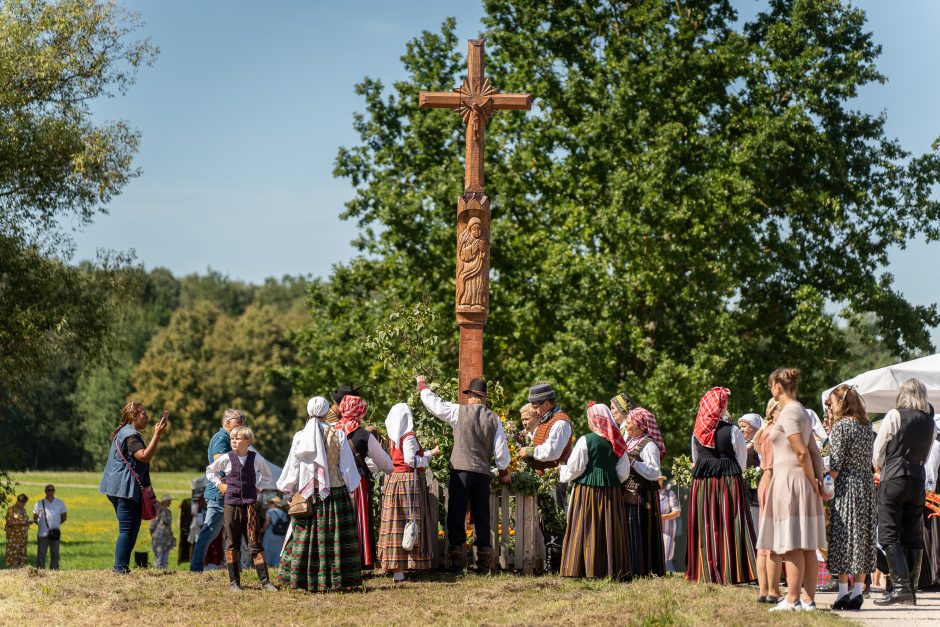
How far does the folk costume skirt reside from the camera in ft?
34.5

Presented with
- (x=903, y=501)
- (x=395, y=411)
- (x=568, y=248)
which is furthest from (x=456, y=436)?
(x=568, y=248)

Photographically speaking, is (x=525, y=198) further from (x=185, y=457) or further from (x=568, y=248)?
(x=185, y=457)

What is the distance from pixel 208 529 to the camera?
1122 cm

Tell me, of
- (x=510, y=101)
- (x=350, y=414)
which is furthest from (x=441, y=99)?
(x=350, y=414)

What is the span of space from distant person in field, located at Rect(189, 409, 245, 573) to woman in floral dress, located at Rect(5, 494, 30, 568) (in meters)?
8.79

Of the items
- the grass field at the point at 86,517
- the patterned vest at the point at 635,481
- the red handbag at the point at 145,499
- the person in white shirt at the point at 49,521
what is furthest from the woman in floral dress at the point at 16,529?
the patterned vest at the point at 635,481

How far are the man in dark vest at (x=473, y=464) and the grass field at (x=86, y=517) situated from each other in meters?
16.1

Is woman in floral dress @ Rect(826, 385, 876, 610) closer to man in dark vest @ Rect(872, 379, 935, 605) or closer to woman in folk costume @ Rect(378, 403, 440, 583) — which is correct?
man in dark vest @ Rect(872, 379, 935, 605)

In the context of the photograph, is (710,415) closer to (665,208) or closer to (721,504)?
(721,504)

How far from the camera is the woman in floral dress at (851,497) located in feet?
30.2

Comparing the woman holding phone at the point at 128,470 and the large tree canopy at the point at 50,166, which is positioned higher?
the large tree canopy at the point at 50,166

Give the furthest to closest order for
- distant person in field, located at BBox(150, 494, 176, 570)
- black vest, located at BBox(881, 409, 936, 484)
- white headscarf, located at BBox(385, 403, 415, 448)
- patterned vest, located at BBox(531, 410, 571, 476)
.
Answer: distant person in field, located at BBox(150, 494, 176, 570) < patterned vest, located at BBox(531, 410, 571, 476) < white headscarf, located at BBox(385, 403, 415, 448) < black vest, located at BBox(881, 409, 936, 484)

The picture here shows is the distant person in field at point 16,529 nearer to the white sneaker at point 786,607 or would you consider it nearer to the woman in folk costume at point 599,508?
the woman in folk costume at point 599,508

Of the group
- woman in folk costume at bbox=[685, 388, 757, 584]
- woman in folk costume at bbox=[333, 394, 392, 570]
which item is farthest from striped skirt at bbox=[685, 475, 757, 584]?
woman in folk costume at bbox=[333, 394, 392, 570]
